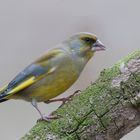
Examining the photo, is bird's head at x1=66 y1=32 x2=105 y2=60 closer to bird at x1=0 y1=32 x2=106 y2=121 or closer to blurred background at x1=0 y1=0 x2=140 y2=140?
bird at x1=0 y1=32 x2=106 y2=121

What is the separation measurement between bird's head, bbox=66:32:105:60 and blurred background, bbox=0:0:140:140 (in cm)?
169

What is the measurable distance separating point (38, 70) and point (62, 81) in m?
0.13

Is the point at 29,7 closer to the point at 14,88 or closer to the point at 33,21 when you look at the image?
the point at 33,21

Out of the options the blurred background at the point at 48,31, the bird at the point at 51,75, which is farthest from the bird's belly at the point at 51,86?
the blurred background at the point at 48,31

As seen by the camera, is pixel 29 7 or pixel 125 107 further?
pixel 29 7

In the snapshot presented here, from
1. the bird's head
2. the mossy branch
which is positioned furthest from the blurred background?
the mossy branch

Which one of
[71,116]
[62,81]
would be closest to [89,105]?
[71,116]

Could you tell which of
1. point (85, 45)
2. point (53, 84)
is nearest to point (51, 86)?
point (53, 84)

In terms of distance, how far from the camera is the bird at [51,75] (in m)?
2.76

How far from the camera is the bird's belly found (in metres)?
2.75

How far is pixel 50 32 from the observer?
474 centimetres

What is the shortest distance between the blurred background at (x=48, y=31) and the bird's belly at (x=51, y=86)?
178cm

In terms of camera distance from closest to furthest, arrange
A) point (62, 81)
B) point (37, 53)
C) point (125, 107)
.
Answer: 1. point (125, 107)
2. point (62, 81)
3. point (37, 53)

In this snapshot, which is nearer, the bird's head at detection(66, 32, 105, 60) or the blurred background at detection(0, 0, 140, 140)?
the bird's head at detection(66, 32, 105, 60)
